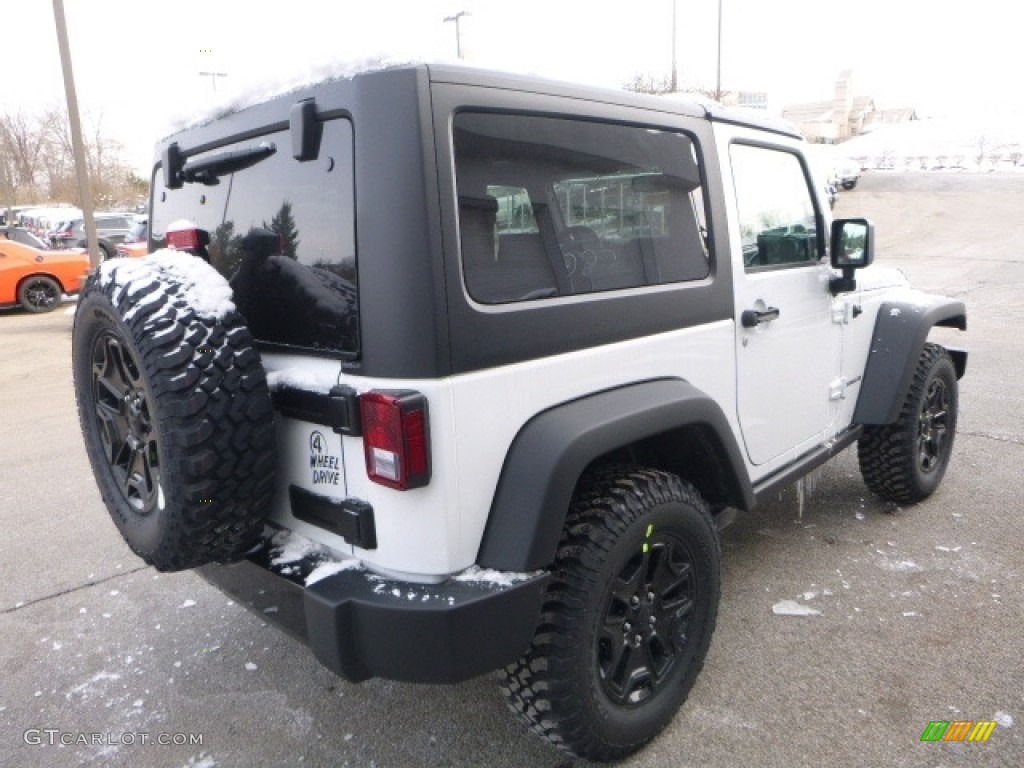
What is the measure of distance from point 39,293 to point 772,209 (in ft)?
46.8

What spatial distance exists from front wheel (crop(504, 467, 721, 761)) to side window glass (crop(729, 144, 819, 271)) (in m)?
1.07

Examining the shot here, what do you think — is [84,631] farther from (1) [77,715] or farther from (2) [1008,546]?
(2) [1008,546]

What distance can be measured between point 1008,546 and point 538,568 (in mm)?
2775

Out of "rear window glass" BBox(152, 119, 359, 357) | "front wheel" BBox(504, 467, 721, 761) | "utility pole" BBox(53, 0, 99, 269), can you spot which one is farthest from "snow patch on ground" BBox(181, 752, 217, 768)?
"utility pole" BBox(53, 0, 99, 269)

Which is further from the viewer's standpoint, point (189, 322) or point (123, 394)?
point (123, 394)

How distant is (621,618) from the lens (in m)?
2.25

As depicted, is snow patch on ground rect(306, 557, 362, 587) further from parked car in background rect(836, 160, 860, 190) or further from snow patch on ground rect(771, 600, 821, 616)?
parked car in background rect(836, 160, 860, 190)

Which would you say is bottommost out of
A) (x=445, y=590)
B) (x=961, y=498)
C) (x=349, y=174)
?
(x=961, y=498)

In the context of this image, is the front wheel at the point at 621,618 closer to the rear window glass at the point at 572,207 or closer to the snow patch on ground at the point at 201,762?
the rear window glass at the point at 572,207

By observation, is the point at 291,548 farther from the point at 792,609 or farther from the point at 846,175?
the point at 846,175

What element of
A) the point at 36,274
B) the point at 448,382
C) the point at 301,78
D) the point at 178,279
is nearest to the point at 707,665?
the point at 448,382

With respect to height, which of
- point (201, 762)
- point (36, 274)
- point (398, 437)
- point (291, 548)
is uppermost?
point (398, 437)

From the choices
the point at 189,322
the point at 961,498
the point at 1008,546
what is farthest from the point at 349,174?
the point at 961,498

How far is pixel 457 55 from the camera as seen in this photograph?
2.01 metres
